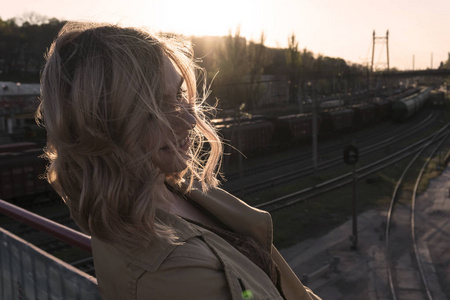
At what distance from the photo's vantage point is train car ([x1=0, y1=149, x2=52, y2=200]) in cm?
1688

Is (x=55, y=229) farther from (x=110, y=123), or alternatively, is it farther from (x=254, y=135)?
(x=254, y=135)

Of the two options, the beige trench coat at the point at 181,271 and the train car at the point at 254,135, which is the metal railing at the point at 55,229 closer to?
the beige trench coat at the point at 181,271

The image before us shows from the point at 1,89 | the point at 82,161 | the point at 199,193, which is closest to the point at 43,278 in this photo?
the point at 199,193

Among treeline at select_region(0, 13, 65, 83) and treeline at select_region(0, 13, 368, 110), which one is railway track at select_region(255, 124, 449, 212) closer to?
treeline at select_region(0, 13, 368, 110)

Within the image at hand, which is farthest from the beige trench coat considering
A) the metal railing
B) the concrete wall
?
the concrete wall

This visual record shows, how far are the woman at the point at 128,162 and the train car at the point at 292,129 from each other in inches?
1154

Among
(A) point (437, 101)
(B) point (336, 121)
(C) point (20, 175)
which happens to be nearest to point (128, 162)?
(C) point (20, 175)

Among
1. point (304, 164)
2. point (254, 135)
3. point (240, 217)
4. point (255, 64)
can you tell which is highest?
point (255, 64)

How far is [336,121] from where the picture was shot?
3744cm

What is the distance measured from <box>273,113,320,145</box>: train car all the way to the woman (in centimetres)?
2930

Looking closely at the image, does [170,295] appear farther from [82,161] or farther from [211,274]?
[82,161]

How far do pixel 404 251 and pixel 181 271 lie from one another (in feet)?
48.8

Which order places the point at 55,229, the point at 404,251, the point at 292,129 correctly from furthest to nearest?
1. the point at 292,129
2. the point at 404,251
3. the point at 55,229

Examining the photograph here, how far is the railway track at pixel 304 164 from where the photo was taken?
20984 millimetres
